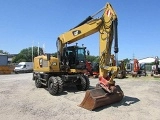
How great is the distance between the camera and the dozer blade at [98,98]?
9621 mm

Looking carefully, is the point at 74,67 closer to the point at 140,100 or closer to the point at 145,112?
the point at 140,100

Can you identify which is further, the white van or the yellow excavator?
the white van

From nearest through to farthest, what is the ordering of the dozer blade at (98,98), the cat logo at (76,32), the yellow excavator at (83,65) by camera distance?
the dozer blade at (98,98)
the yellow excavator at (83,65)
the cat logo at (76,32)

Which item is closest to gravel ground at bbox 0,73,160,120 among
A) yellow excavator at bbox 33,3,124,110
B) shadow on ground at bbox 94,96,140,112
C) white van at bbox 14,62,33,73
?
shadow on ground at bbox 94,96,140,112

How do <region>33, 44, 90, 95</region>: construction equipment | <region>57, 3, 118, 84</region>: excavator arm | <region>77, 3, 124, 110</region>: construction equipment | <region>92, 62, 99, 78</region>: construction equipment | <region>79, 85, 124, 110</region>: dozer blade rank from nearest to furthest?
<region>79, 85, 124, 110</region>: dozer blade
<region>77, 3, 124, 110</region>: construction equipment
<region>57, 3, 118, 84</region>: excavator arm
<region>33, 44, 90, 95</region>: construction equipment
<region>92, 62, 99, 78</region>: construction equipment

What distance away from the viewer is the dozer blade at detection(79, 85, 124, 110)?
9.62 meters

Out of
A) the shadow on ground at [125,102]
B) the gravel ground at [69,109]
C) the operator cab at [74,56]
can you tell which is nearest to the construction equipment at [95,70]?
the operator cab at [74,56]

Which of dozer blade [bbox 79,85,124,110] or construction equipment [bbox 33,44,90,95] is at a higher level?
construction equipment [bbox 33,44,90,95]

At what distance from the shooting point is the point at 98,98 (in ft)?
31.9

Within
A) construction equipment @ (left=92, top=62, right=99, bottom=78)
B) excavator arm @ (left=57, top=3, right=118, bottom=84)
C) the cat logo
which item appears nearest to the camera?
excavator arm @ (left=57, top=3, right=118, bottom=84)

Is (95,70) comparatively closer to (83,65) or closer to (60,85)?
(83,65)

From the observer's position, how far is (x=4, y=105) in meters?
10.6

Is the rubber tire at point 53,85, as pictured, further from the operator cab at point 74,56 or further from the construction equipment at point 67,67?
the operator cab at point 74,56

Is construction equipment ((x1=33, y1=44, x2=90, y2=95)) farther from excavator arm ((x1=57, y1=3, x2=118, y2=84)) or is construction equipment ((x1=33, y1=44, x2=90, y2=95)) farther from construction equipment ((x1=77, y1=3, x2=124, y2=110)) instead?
construction equipment ((x1=77, y1=3, x2=124, y2=110))
